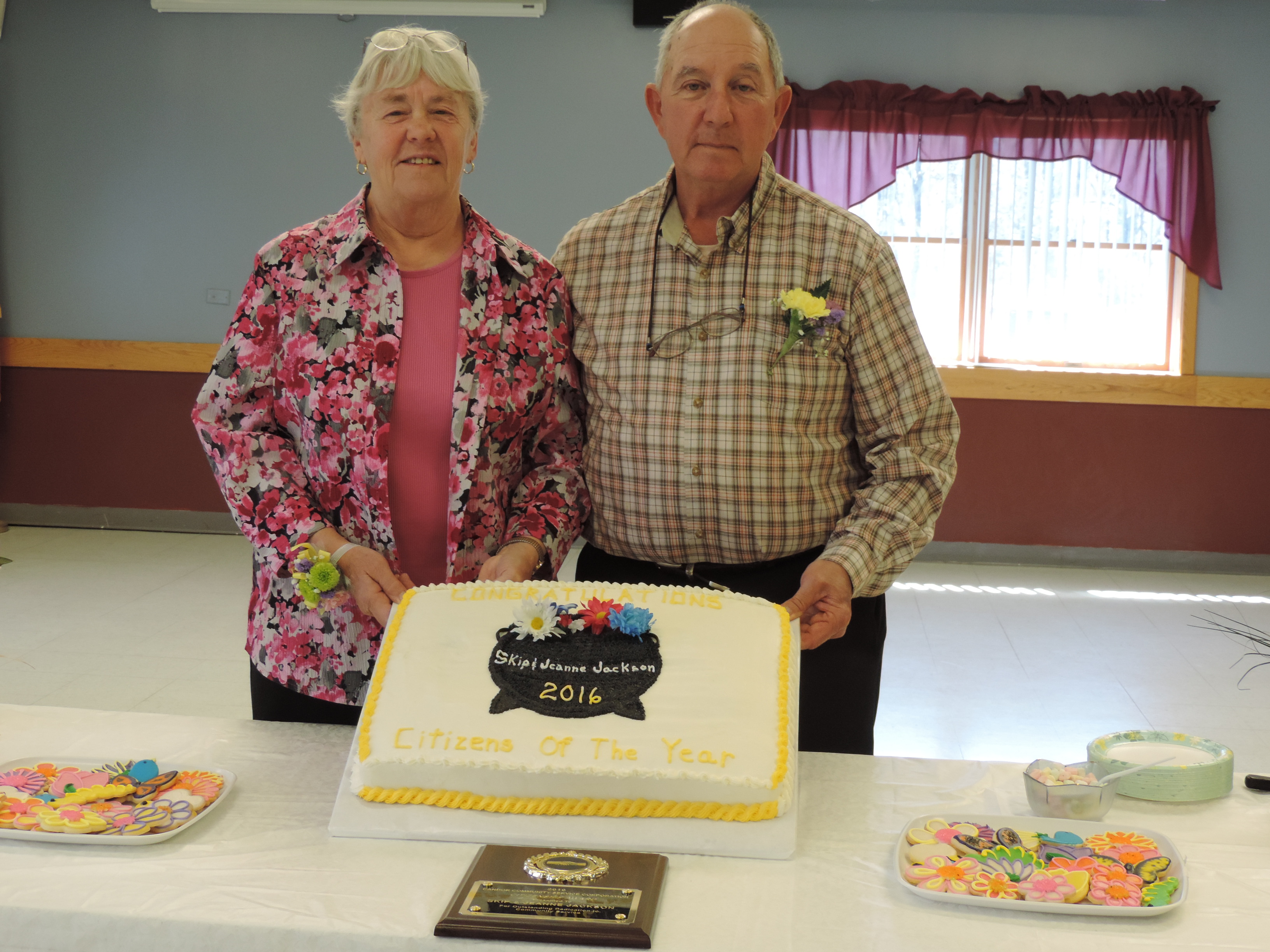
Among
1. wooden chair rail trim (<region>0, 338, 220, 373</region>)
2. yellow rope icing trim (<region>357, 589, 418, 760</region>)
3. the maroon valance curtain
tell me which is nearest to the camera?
yellow rope icing trim (<region>357, 589, 418, 760</region>)

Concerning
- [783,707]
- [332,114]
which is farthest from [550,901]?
[332,114]

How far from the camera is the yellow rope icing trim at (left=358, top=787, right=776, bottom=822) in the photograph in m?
1.26

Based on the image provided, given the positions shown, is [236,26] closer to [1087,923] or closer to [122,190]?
[122,190]

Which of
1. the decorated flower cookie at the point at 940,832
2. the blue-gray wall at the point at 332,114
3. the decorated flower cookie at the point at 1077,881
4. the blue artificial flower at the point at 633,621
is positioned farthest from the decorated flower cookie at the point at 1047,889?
the blue-gray wall at the point at 332,114

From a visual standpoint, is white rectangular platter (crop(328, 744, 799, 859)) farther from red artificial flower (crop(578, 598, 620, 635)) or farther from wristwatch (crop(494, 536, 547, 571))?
wristwatch (crop(494, 536, 547, 571))

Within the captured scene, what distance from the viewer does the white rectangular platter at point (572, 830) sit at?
4.08 ft

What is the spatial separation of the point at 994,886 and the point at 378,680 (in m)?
0.74

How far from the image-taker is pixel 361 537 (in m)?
1.73

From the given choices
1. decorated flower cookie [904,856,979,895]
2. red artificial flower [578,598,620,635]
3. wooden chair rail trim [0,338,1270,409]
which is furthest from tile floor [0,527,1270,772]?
decorated flower cookie [904,856,979,895]

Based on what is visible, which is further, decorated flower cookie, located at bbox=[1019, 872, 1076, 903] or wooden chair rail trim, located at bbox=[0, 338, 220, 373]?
wooden chair rail trim, located at bbox=[0, 338, 220, 373]

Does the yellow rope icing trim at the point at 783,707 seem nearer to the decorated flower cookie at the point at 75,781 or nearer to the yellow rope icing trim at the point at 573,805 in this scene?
the yellow rope icing trim at the point at 573,805

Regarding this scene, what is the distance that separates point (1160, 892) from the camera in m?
1.15

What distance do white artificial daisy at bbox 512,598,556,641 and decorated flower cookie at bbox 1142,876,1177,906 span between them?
715 mm

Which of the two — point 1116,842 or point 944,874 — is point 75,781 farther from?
point 1116,842
